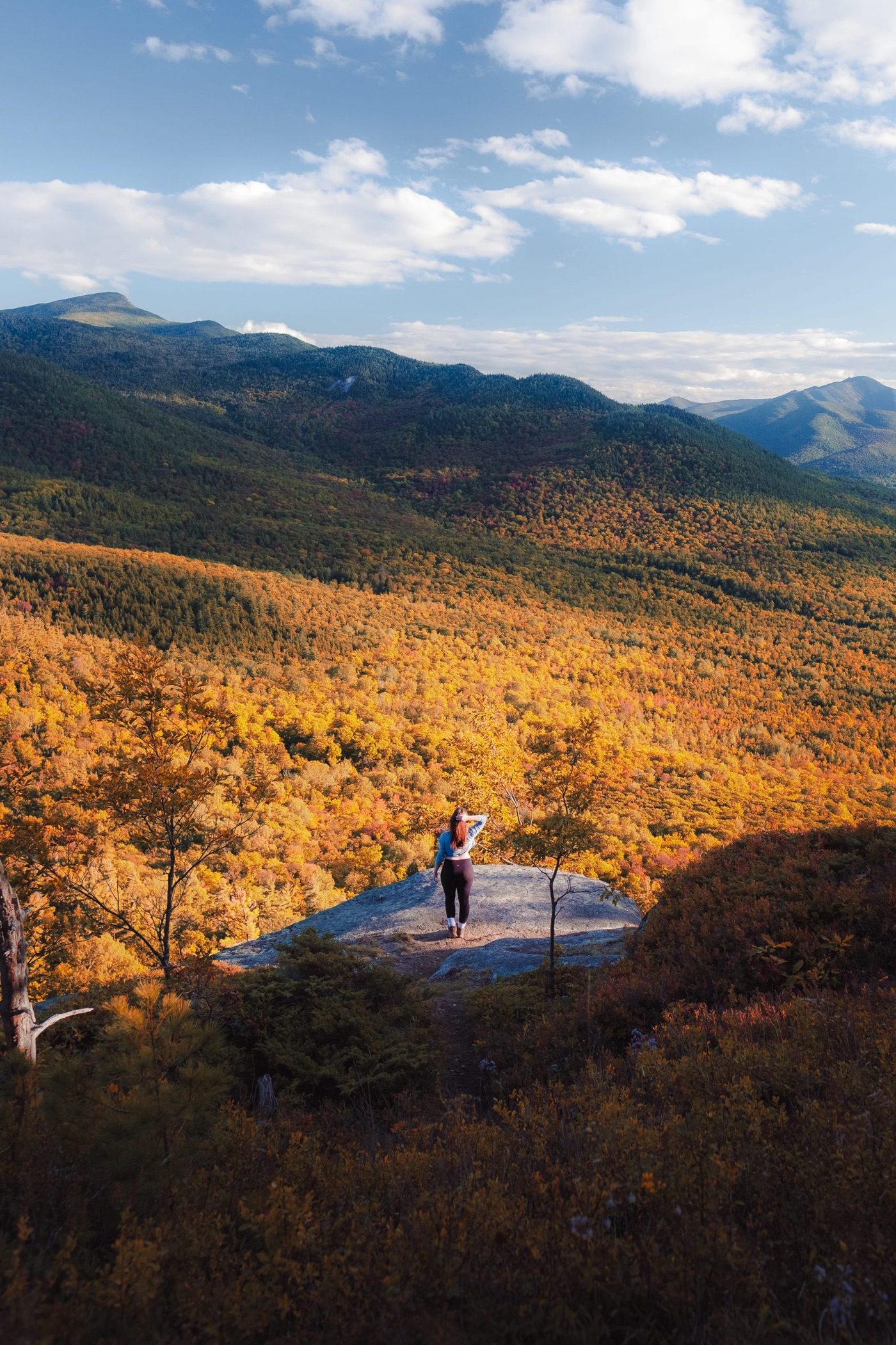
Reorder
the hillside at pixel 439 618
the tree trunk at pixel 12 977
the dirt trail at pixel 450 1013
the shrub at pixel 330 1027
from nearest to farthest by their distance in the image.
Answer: the tree trunk at pixel 12 977 < the shrub at pixel 330 1027 < the dirt trail at pixel 450 1013 < the hillside at pixel 439 618

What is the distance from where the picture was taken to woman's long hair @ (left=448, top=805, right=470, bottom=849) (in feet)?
27.0

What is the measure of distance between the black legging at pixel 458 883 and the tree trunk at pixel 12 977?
17.2ft

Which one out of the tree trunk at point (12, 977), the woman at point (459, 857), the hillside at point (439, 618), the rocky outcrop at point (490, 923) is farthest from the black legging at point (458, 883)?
the tree trunk at point (12, 977)

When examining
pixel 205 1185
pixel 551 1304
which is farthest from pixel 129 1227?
pixel 551 1304

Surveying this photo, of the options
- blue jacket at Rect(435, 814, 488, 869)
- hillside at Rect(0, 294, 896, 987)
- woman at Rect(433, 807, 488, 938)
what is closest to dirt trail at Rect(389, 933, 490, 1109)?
woman at Rect(433, 807, 488, 938)

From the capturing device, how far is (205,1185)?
3.04 m

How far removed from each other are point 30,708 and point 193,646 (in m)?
9.73

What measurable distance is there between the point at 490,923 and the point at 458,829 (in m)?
3.37

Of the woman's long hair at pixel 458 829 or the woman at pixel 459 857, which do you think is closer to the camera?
the woman's long hair at pixel 458 829

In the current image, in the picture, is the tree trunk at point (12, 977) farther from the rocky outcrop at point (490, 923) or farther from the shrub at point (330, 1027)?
the rocky outcrop at point (490, 923)

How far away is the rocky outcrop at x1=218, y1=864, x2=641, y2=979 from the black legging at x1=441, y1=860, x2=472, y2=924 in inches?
22.3

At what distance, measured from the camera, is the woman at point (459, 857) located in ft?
27.5

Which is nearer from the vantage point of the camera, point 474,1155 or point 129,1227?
point 129,1227

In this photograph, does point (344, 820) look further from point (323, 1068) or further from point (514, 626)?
point (514, 626)
